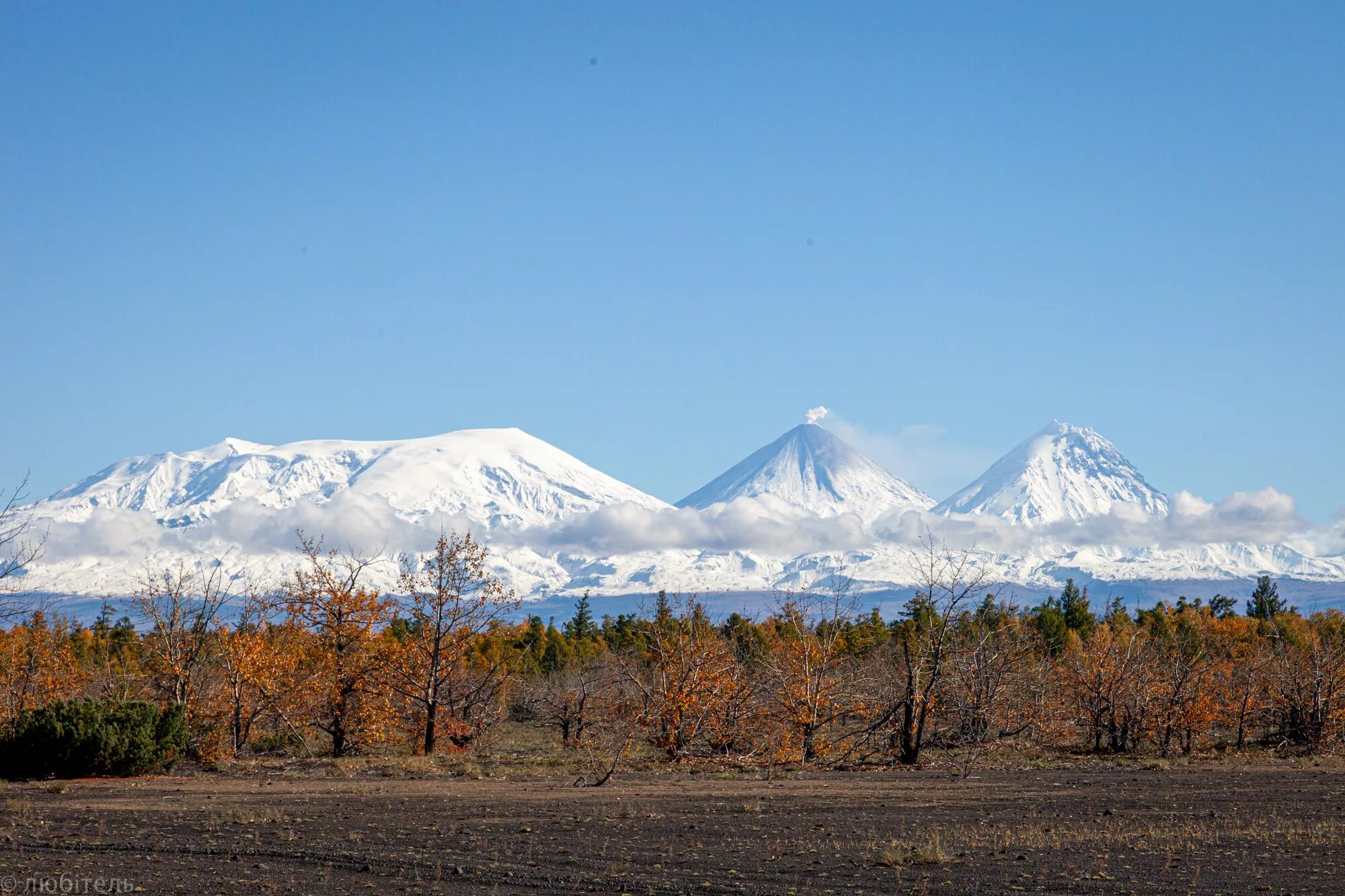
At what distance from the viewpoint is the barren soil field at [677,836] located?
13875 millimetres

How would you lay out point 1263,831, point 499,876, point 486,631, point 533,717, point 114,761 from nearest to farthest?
point 499,876 < point 1263,831 < point 114,761 < point 486,631 < point 533,717

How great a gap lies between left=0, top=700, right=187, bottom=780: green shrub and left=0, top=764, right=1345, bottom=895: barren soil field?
0.94 metres

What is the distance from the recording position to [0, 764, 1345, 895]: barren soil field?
13875 mm

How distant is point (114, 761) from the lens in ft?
86.3

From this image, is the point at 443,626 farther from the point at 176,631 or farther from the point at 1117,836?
the point at 1117,836

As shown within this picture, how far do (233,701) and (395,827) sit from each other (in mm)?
16848

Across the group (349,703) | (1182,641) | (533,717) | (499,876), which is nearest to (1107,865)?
(499,876)

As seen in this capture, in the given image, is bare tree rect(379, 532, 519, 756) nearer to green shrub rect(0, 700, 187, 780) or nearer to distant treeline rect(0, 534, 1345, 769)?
distant treeline rect(0, 534, 1345, 769)

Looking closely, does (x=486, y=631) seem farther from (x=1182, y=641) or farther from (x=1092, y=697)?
(x=1182, y=641)

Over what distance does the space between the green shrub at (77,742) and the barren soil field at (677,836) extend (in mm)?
935

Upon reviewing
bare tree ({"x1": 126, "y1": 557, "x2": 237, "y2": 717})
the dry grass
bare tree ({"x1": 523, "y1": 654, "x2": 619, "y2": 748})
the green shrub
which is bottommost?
bare tree ({"x1": 523, "y1": 654, "x2": 619, "y2": 748})

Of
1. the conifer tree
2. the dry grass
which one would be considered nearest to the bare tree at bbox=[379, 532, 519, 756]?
the dry grass

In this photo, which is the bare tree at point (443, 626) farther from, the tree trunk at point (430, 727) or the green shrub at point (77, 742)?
the green shrub at point (77, 742)

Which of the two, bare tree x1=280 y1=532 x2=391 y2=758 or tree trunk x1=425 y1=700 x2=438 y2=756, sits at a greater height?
bare tree x1=280 y1=532 x2=391 y2=758
